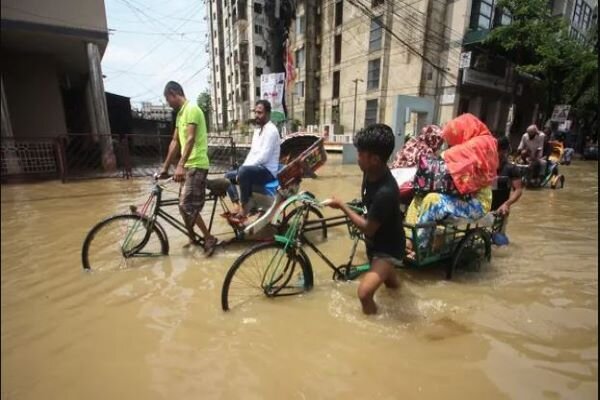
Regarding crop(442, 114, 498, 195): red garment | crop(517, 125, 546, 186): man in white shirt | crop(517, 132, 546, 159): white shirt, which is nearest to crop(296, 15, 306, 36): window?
crop(517, 125, 546, 186): man in white shirt

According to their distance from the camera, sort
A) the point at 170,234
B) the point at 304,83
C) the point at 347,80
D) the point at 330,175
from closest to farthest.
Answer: the point at 170,234
the point at 330,175
the point at 347,80
the point at 304,83

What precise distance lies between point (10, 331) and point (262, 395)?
5.01 feet

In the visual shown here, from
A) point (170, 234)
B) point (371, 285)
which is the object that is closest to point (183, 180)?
point (170, 234)

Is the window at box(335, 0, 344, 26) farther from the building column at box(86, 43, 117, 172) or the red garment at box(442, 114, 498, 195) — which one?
the red garment at box(442, 114, 498, 195)

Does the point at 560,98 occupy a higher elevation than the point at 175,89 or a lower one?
lower

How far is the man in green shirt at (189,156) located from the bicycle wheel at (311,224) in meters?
1.06

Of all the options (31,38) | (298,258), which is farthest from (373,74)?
(31,38)

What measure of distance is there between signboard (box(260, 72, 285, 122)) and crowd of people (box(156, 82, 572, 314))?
133 inches

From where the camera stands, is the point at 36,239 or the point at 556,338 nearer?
the point at 556,338

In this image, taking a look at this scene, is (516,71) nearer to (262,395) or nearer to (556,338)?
(556,338)

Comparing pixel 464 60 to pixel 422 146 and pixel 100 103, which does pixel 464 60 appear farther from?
pixel 100 103

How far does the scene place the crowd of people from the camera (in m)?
2.57

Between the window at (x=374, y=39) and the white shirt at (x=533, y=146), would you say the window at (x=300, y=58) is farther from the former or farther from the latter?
the white shirt at (x=533, y=146)

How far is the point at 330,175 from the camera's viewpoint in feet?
36.3
